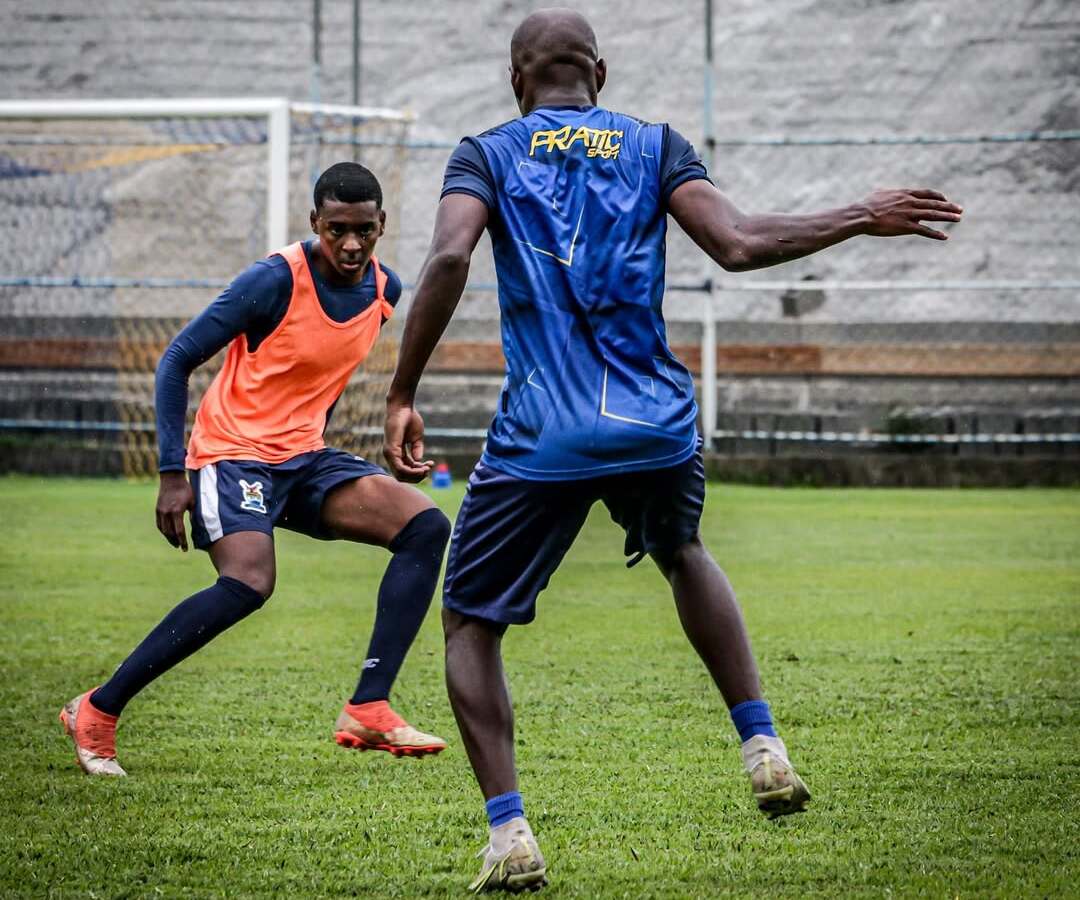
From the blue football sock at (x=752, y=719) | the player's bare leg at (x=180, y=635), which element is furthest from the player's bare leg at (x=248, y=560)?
the blue football sock at (x=752, y=719)

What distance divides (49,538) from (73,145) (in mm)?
8497

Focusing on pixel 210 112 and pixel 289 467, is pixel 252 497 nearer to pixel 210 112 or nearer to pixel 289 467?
pixel 289 467

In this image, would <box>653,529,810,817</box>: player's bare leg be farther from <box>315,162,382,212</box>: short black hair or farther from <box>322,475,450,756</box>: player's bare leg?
<box>315,162,382,212</box>: short black hair

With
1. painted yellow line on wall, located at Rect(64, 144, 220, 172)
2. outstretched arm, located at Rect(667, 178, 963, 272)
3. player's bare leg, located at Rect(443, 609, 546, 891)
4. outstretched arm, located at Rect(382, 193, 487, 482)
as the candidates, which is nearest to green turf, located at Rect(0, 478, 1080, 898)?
player's bare leg, located at Rect(443, 609, 546, 891)

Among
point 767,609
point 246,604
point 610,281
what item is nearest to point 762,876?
point 610,281

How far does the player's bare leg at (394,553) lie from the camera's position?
17.0ft

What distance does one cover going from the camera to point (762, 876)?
3723 millimetres

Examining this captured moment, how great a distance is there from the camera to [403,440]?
149 inches

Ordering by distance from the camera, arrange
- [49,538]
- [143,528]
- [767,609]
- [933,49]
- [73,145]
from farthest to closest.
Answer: [933,49], [73,145], [143,528], [49,538], [767,609]

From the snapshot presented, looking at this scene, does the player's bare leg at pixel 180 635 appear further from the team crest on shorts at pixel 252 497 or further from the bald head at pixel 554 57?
the bald head at pixel 554 57

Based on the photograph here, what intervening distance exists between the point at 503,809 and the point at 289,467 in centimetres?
205

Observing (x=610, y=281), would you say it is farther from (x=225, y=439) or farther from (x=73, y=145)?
(x=73, y=145)

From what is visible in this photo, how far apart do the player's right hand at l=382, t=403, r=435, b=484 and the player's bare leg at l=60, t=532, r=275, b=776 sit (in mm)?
1420

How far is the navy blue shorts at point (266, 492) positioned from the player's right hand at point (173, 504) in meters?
0.07
